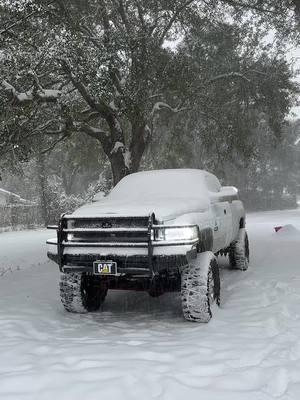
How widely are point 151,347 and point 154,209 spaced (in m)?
1.69

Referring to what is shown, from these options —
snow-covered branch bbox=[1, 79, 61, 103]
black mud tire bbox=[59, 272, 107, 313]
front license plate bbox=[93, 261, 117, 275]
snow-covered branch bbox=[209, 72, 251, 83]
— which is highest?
snow-covered branch bbox=[209, 72, 251, 83]

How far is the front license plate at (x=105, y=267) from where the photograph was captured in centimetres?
523

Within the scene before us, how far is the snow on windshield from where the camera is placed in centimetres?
691

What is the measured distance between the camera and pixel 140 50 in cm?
1079

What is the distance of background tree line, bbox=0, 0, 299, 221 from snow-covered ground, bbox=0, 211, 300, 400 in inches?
182

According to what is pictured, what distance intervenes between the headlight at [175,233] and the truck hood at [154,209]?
15 cm

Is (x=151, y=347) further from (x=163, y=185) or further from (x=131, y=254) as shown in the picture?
(x=163, y=185)

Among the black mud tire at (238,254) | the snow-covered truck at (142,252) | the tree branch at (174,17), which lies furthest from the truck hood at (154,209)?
the tree branch at (174,17)

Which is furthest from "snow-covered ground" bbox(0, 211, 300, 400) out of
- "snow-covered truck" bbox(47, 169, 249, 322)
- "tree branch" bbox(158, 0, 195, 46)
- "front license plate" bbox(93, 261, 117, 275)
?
"tree branch" bbox(158, 0, 195, 46)

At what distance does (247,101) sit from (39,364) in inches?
520

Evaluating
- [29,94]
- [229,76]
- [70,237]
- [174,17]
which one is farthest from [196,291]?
[229,76]

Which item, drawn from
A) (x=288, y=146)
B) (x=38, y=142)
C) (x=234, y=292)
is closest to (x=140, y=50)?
(x=38, y=142)

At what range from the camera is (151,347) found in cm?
450

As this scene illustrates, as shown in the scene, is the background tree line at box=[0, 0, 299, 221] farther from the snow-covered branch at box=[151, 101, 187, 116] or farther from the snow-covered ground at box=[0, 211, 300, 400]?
the snow-covered ground at box=[0, 211, 300, 400]
